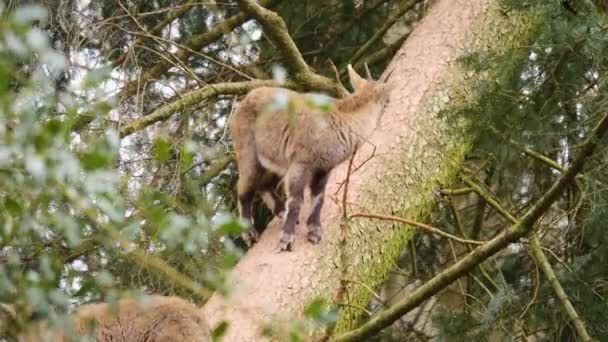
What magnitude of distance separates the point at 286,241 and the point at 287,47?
1.95 meters

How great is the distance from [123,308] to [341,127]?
223cm

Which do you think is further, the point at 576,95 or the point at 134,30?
the point at 134,30

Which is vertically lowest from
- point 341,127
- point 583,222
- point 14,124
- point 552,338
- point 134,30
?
point 552,338

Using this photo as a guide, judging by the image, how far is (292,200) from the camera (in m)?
6.56

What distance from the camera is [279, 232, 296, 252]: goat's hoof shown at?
6.15 metres

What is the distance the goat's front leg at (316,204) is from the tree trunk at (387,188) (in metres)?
0.06

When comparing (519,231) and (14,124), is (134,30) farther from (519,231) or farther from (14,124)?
(14,124)

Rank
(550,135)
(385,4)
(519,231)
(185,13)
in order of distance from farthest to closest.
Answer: (385,4) → (185,13) → (550,135) → (519,231)

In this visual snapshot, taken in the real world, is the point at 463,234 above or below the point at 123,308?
below

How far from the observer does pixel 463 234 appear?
8.05 m

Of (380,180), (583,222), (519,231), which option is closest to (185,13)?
(380,180)

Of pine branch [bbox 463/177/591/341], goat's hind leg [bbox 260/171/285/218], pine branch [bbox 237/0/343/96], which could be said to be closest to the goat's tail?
goat's hind leg [bbox 260/171/285/218]

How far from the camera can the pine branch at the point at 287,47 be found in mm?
7406

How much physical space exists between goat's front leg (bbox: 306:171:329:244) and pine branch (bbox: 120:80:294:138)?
109 centimetres
